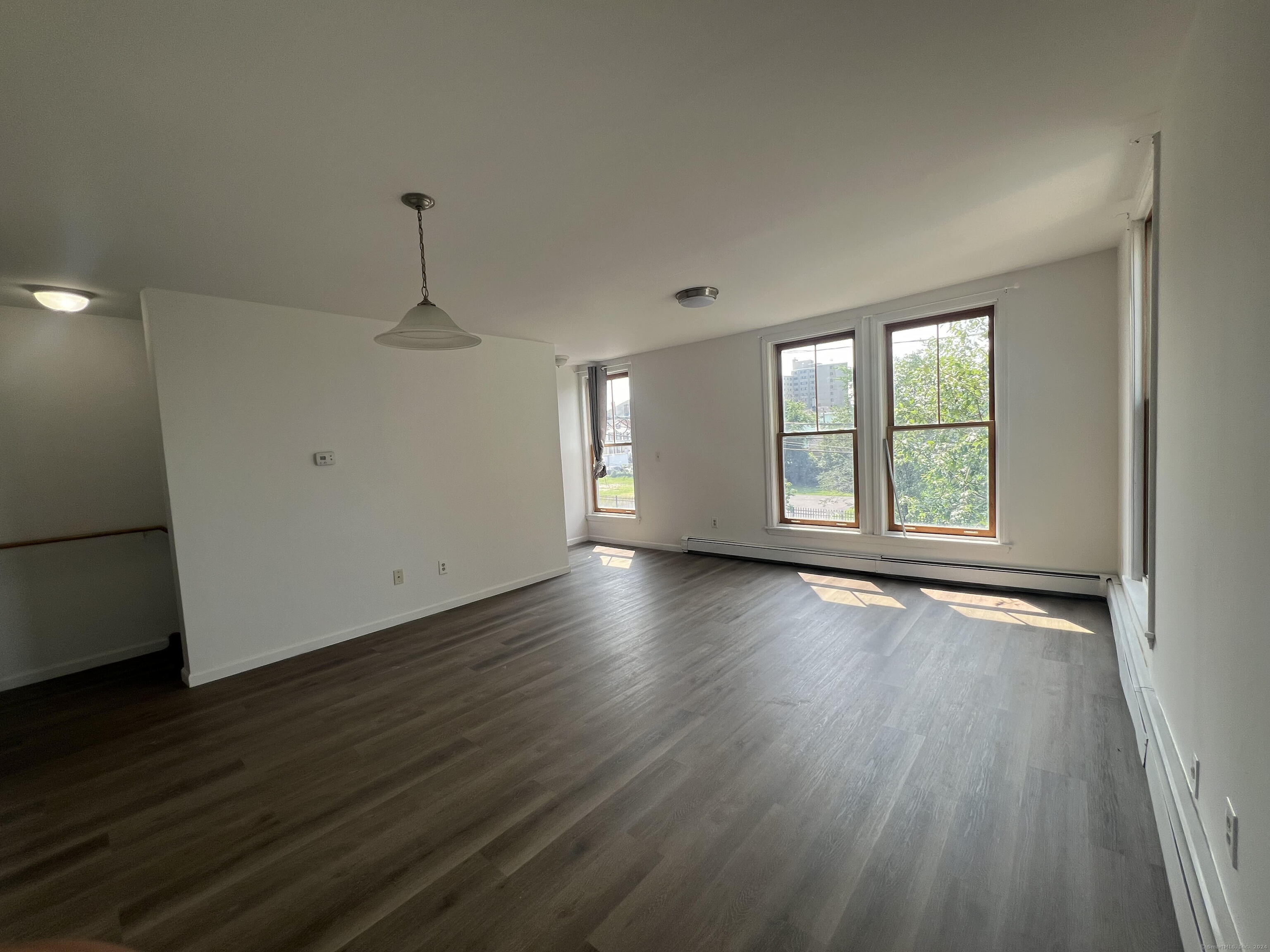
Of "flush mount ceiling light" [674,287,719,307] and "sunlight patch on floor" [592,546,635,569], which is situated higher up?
"flush mount ceiling light" [674,287,719,307]

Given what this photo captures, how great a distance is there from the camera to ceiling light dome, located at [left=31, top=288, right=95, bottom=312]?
3180mm

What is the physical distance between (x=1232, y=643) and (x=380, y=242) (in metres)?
3.72

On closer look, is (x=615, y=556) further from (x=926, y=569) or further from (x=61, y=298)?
(x=61, y=298)

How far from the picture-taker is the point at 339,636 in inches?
160

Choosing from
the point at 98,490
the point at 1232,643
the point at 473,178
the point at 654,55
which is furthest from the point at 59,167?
the point at 1232,643

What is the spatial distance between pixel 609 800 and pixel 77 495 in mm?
4631

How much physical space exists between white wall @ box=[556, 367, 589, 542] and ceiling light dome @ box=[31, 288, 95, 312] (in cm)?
486

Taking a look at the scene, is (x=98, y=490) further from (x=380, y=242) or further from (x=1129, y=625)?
(x=1129, y=625)

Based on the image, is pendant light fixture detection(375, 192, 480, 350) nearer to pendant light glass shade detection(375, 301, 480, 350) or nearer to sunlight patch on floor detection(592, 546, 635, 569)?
pendant light glass shade detection(375, 301, 480, 350)

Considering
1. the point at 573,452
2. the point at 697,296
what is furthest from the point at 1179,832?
the point at 573,452

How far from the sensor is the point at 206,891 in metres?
1.73

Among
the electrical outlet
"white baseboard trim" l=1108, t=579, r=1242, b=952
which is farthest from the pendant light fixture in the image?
"white baseboard trim" l=1108, t=579, r=1242, b=952

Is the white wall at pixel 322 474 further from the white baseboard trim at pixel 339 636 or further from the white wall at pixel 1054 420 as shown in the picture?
the white wall at pixel 1054 420

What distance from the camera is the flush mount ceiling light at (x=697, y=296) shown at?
402cm
